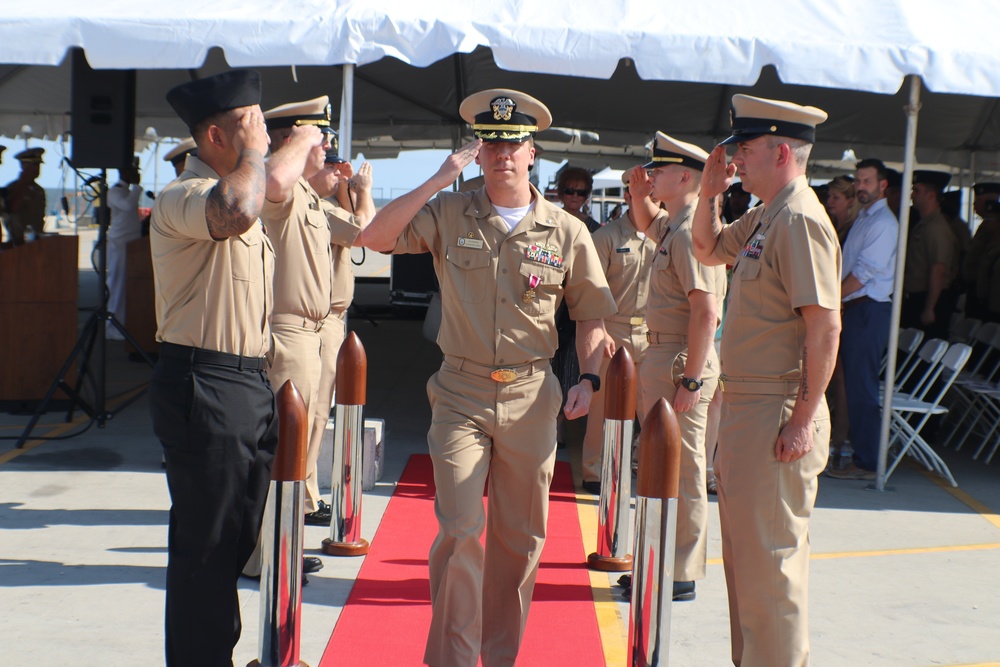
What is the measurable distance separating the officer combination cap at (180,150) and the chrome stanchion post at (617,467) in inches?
106

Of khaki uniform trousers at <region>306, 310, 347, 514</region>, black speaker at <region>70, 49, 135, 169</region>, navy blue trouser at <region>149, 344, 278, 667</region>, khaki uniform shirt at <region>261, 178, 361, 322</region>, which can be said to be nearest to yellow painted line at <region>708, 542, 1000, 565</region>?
khaki uniform trousers at <region>306, 310, 347, 514</region>

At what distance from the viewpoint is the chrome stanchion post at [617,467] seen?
5.38 meters

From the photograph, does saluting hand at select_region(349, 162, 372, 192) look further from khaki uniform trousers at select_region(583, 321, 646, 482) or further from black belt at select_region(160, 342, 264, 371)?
black belt at select_region(160, 342, 264, 371)

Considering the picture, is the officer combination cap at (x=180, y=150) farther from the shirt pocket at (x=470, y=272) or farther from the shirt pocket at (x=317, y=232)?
the shirt pocket at (x=470, y=272)

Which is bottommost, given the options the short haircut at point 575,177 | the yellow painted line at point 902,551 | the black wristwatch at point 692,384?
the yellow painted line at point 902,551

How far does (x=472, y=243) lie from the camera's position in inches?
153

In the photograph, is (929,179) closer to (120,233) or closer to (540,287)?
(540,287)

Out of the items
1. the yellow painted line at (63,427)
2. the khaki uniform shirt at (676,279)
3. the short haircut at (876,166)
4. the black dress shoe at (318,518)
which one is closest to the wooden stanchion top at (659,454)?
the khaki uniform shirt at (676,279)

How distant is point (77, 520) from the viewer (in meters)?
5.97

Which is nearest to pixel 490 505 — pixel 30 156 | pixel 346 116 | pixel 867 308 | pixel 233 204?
pixel 233 204

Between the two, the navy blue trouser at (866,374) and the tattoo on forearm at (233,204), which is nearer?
the tattoo on forearm at (233,204)

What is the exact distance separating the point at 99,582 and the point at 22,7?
4196 millimetres

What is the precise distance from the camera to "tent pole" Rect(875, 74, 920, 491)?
22.6 ft

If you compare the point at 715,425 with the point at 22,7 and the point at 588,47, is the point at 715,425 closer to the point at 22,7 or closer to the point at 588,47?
the point at 588,47
